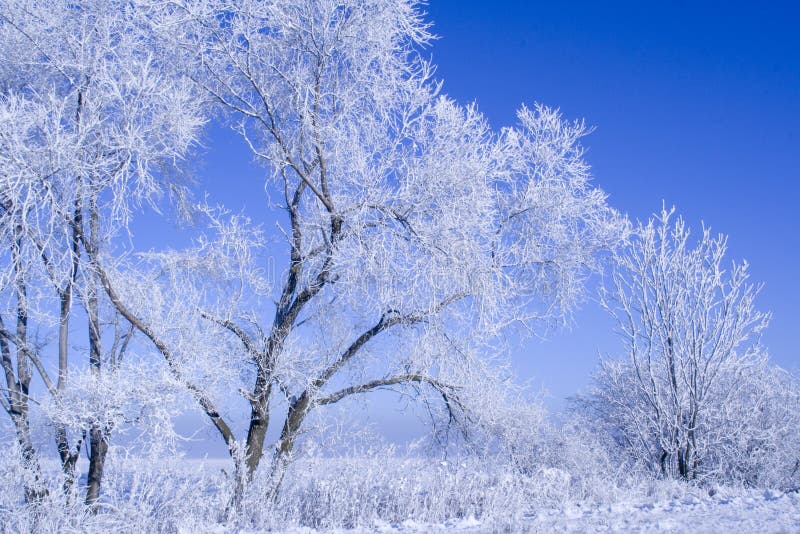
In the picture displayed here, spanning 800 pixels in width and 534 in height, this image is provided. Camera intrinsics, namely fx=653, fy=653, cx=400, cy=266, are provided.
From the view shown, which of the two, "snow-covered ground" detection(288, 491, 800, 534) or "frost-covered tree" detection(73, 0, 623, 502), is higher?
"frost-covered tree" detection(73, 0, 623, 502)

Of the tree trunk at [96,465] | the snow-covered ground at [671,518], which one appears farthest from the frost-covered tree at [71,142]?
the snow-covered ground at [671,518]

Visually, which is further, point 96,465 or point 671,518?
point 96,465

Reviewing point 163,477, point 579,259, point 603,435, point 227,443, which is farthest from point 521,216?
point 603,435

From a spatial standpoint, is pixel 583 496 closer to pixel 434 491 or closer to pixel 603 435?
pixel 434 491

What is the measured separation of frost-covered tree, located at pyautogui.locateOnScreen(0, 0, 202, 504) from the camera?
21.9ft

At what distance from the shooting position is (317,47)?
8.31 m

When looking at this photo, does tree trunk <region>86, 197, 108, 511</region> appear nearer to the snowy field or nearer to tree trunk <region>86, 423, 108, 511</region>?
tree trunk <region>86, 423, 108, 511</region>

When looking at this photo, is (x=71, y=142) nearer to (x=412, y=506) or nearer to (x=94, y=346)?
(x=94, y=346)

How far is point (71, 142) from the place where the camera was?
7020 mm

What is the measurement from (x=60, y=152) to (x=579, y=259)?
6.60 m

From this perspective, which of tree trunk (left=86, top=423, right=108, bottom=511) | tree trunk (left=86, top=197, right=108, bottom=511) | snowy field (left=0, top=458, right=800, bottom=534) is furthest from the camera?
tree trunk (left=86, top=423, right=108, bottom=511)

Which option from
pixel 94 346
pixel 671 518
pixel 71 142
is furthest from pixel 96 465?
pixel 671 518

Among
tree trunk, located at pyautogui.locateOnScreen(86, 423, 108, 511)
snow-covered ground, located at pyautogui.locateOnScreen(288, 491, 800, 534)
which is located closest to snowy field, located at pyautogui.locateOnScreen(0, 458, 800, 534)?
snow-covered ground, located at pyautogui.locateOnScreen(288, 491, 800, 534)

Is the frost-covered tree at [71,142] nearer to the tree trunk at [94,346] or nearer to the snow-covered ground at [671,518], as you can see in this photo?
the tree trunk at [94,346]
